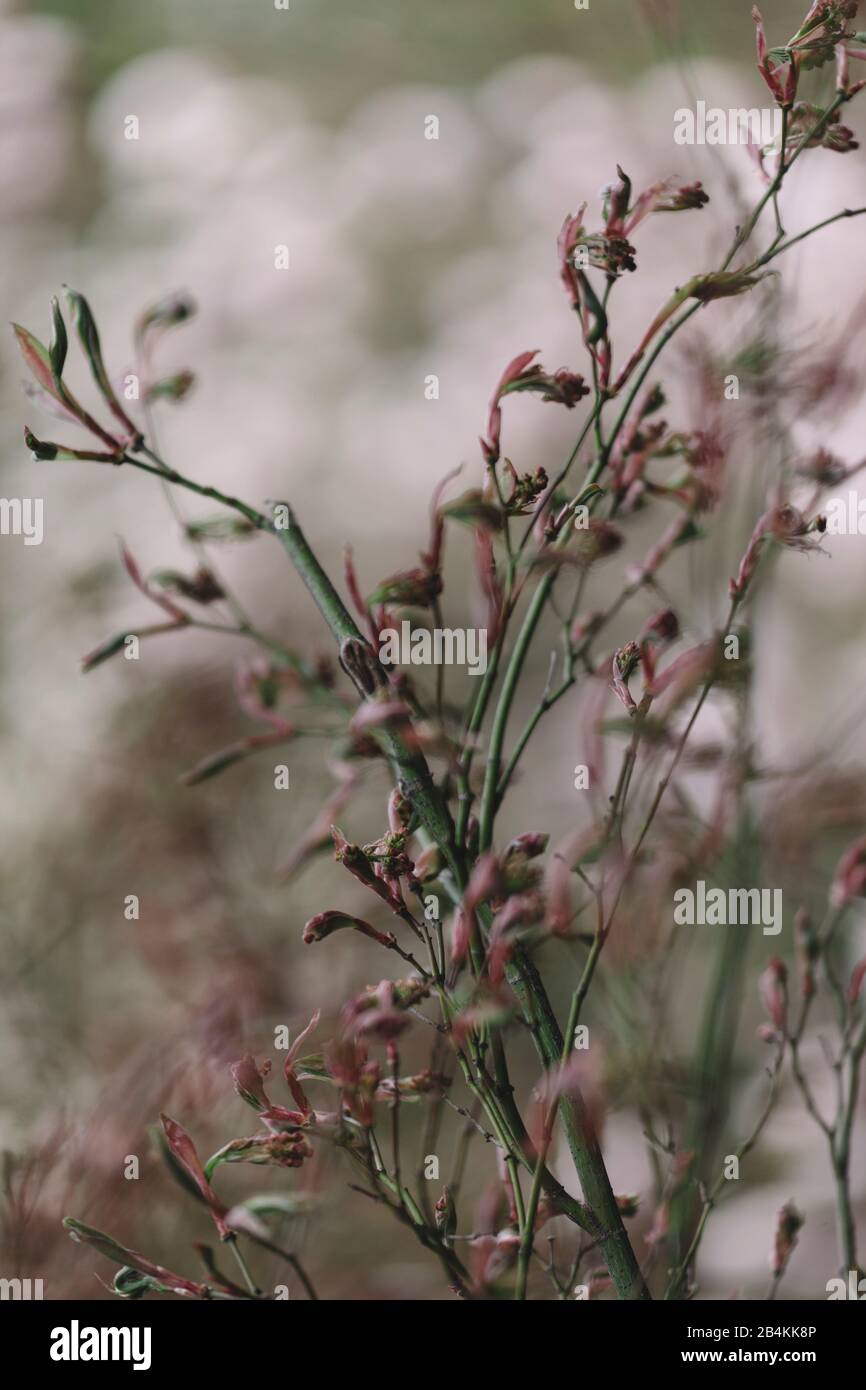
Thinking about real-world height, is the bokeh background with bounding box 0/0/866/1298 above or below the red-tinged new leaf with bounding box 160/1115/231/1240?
above

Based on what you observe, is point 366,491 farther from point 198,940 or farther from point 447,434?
point 198,940

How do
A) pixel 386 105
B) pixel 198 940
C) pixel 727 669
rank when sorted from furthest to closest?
pixel 386 105
pixel 198 940
pixel 727 669

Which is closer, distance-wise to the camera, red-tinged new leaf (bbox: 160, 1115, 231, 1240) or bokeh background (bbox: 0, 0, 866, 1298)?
red-tinged new leaf (bbox: 160, 1115, 231, 1240)

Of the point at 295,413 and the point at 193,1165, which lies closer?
the point at 193,1165

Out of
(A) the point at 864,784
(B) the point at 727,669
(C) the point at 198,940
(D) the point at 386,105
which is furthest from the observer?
(D) the point at 386,105

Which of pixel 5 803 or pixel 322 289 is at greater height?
pixel 322 289

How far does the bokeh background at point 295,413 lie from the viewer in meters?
0.64

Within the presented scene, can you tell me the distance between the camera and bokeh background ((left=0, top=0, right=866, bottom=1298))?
64 cm

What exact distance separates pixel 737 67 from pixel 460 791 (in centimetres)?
57

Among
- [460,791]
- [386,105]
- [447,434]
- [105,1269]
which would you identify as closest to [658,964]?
[460,791]

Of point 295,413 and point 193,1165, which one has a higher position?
point 295,413

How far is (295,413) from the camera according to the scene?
29.0 inches

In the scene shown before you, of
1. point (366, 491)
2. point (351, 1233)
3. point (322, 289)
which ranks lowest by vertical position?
point (351, 1233)

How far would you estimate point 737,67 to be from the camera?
646 millimetres
